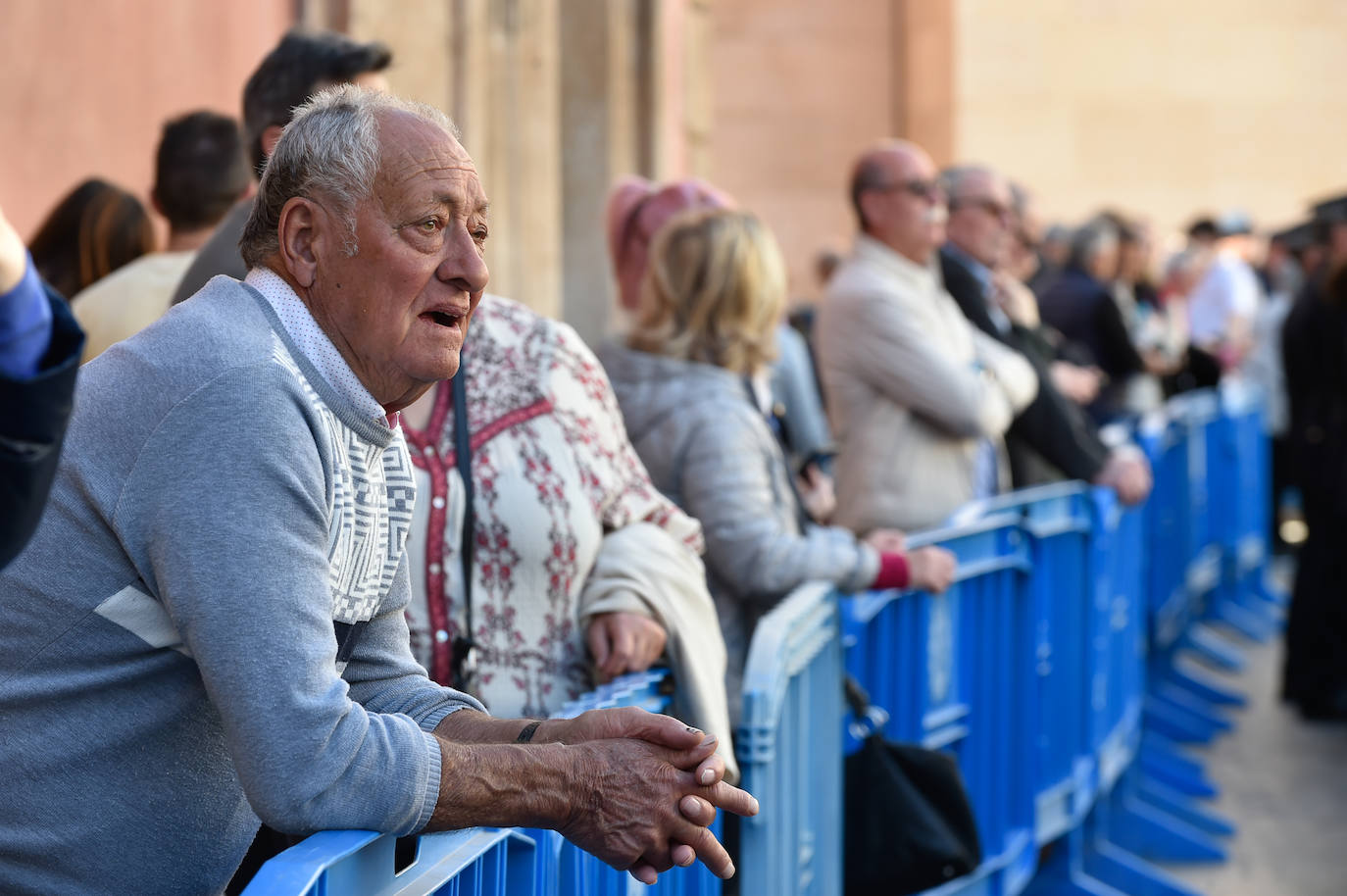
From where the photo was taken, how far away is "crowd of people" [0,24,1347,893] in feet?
5.95

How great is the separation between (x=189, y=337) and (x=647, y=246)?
280cm

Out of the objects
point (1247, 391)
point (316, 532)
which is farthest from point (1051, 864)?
point (1247, 391)

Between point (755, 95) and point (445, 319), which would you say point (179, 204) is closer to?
point (445, 319)

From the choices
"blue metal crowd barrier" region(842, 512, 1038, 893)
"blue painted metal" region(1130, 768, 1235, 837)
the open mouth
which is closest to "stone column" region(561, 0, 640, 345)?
"blue painted metal" region(1130, 768, 1235, 837)

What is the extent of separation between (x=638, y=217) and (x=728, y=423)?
97cm

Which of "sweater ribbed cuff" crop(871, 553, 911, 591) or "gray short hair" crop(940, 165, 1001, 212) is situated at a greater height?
"gray short hair" crop(940, 165, 1001, 212)

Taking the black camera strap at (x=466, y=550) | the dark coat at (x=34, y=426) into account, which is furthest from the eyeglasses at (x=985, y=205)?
the dark coat at (x=34, y=426)

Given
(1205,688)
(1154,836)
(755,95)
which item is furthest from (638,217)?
(755,95)

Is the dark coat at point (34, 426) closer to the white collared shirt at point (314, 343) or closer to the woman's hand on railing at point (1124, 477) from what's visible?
the white collared shirt at point (314, 343)

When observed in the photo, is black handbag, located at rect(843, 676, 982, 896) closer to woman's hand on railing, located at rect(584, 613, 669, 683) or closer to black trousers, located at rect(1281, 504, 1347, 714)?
woman's hand on railing, located at rect(584, 613, 669, 683)

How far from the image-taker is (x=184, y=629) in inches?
71.0

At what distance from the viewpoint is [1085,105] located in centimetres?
1988

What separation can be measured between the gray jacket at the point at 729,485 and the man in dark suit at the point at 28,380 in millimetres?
2367

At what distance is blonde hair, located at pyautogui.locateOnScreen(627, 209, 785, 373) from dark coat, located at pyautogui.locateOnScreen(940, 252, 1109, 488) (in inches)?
84.7
